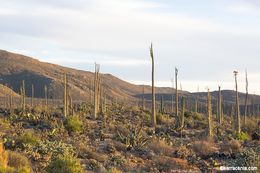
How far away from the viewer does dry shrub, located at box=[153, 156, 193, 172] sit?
60.1 feet

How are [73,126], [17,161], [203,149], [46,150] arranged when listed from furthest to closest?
[73,126]
[203,149]
[46,150]
[17,161]

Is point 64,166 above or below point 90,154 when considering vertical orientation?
above

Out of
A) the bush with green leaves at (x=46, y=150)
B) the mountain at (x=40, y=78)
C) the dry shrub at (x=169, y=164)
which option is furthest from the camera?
the mountain at (x=40, y=78)

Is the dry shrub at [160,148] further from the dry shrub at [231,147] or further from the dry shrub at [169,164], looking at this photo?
the dry shrub at [231,147]

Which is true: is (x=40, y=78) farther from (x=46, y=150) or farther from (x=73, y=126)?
(x=46, y=150)

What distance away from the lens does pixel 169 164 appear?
18688mm

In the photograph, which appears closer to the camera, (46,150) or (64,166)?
(64,166)

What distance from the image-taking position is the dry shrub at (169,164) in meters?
18.3

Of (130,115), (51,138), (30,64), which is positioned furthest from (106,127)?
(30,64)

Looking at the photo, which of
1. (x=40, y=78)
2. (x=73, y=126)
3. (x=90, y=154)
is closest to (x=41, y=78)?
(x=40, y=78)

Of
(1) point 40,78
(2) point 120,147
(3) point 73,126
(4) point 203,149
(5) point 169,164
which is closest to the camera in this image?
(5) point 169,164

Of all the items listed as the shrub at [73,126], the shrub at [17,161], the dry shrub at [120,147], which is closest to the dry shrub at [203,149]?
the dry shrub at [120,147]

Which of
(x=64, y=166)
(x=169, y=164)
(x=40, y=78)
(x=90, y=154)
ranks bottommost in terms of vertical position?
(x=169, y=164)

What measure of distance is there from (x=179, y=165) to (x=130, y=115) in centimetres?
3366
